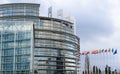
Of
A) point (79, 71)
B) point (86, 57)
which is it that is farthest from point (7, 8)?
point (79, 71)

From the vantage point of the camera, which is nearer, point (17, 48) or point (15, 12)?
point (17, 48)

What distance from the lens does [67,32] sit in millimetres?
117375

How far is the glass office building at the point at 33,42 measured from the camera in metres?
86.4

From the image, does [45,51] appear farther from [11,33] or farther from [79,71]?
[79,71]

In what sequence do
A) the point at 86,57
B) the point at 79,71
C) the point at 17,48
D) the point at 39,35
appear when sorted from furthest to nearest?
1. the point at 79,71
2. the point at 86,57
3. the point at 39,35
4. the point at 17,48

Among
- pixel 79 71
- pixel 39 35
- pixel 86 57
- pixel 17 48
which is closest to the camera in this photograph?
pixel 17 48

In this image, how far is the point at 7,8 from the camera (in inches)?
4392

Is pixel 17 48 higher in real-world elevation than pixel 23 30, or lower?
lower

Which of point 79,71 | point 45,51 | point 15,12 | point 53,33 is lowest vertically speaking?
point 79,71

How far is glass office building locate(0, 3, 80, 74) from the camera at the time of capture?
3403 inches

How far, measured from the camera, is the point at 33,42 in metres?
86.8

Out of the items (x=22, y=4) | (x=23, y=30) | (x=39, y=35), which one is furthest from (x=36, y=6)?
(x=23, y=30)

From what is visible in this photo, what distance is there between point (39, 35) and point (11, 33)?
20.3 m

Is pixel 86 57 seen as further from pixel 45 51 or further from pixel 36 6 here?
pixel 36 6
